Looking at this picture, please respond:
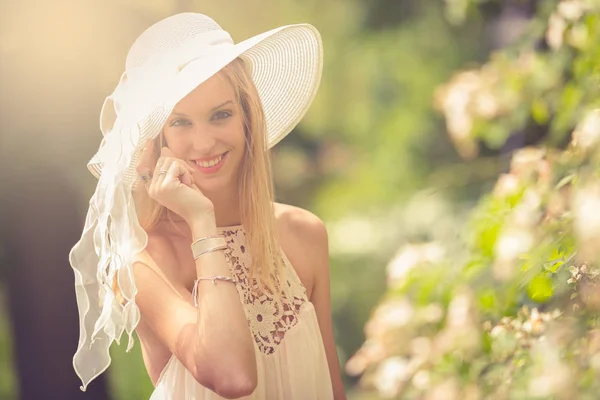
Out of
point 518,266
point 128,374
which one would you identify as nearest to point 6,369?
point 128,374

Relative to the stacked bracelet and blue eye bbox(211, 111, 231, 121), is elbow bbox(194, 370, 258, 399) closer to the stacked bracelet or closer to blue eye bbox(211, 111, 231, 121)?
the stacked bracelet

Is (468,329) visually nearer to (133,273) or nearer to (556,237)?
(556,237)

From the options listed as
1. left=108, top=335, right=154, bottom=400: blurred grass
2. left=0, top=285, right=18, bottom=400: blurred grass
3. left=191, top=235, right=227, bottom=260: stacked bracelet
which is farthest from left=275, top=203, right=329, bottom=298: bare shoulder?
left=0, top=285, right=18, bottom=400: blurred grass

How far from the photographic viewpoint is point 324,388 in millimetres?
2021

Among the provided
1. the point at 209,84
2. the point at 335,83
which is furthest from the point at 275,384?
the point at 335,83

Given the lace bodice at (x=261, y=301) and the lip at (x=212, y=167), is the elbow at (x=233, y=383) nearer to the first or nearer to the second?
the lace bodice at (x=261, y=301)

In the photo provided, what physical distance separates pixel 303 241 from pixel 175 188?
0.41m

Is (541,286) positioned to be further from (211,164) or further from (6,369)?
(6,369)

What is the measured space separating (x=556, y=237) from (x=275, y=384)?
0.73 m

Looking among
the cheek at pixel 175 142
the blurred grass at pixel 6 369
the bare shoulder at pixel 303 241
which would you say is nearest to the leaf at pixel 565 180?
the bare shoulder at pixel 303 241

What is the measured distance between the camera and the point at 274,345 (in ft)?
6.29

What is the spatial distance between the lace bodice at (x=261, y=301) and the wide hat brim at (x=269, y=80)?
27cm

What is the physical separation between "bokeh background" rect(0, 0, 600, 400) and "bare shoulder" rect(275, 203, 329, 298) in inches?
3.3

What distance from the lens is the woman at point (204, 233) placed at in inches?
69.7
